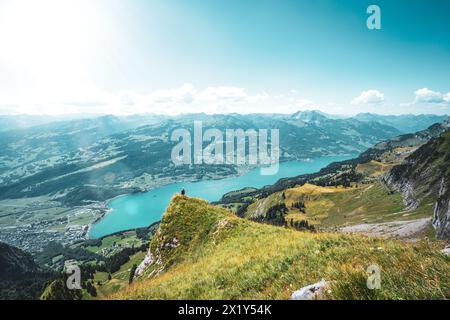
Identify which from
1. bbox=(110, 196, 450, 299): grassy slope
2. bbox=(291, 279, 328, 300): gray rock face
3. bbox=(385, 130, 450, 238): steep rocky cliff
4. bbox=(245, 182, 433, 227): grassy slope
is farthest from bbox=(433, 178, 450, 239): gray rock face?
bbox=(291, 279, 328, 300): gray rock face

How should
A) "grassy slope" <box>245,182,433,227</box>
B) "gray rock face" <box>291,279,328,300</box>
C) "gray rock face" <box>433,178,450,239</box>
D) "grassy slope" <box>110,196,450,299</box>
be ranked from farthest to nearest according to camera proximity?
"grassy slope" <box>245,182,433,227</box> < "gray rock face" <box>433,178,450,239</box> < "gray rock face" <box>291,279,328,300</box> < "grassy slope" <box>110,196,450,299</box>

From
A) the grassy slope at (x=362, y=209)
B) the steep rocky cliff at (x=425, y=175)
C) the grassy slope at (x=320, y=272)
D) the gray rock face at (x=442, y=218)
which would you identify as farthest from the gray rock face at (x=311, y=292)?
the grassy slope at (x=362, y=209)

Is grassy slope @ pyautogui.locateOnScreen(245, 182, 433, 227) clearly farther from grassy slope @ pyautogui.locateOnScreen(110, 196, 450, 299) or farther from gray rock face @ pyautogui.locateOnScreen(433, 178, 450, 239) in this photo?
grassy slope @ pyautogui.locateOnScreen(110, 196, 450, 299)

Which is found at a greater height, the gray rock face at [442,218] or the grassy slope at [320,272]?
the grassy slope at [320,272]

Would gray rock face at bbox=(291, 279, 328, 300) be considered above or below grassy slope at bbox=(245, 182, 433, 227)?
above

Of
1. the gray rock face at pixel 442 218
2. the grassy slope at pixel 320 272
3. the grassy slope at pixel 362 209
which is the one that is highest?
the grassy slope at pixel 320 272

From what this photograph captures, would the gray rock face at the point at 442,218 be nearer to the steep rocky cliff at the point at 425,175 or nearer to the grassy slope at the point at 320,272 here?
the steep rocky cliff at the point at 425,175

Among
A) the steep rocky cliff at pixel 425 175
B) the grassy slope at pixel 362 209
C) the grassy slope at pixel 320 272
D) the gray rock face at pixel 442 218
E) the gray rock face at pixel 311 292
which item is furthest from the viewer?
the grassy slope at pixel 362 209

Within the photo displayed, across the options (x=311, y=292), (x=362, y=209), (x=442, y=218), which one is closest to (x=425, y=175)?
(x=362, y=209)

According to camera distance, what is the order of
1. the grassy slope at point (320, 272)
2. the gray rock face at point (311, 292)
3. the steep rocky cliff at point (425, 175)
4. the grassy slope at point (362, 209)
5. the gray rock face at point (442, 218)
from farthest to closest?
the grassy slope at point (362, 209)
the steep rocky cliff at point (425, 175)
the gray rock face at point (442, 218)
the gray rock face at point (311, 292)
the grassy slope at point (320, 272)

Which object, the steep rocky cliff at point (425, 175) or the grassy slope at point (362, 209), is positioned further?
the grassy slope at point (362, 209)

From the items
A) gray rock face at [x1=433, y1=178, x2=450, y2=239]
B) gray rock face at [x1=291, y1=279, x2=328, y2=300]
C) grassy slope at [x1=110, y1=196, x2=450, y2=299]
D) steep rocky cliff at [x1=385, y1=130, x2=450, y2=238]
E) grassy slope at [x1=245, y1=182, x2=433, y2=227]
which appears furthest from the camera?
grassy slope at [x1=245, y1=182, x2=433, y2=227]
